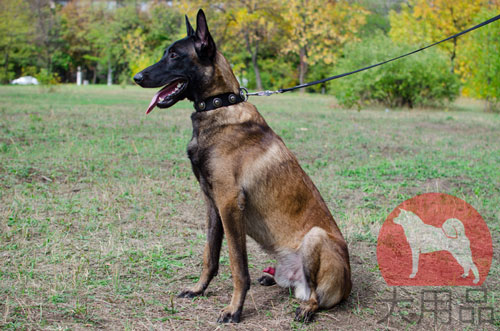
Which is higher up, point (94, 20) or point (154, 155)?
point (94, 20)

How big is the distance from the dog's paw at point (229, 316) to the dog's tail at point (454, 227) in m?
2.91

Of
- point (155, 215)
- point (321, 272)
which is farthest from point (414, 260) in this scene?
point (155, 215)

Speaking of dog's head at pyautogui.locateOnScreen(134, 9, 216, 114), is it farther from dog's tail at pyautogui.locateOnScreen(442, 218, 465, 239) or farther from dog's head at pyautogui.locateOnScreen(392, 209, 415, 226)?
dog's tail at pyautogui.locateOnScreen(442, 218, 465, 239)

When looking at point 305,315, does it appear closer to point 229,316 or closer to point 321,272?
point 321,272

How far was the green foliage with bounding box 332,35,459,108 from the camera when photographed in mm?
17859

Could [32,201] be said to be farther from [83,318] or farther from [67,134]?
[67,134]

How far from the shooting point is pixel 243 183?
3.05 metres

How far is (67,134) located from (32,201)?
179 inches

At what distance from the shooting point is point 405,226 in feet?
17.1

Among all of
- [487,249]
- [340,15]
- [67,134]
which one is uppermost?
[340,15]

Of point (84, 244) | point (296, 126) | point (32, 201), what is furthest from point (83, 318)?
point (296, 126)

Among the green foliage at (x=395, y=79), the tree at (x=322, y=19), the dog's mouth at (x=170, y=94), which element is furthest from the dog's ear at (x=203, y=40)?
the tree at (x=322, y=19)

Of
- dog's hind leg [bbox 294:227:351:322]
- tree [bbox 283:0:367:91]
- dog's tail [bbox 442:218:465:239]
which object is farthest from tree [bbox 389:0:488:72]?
dog's hind leg [bbox 294:227:351:322]

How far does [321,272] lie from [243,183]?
2.53 feet
